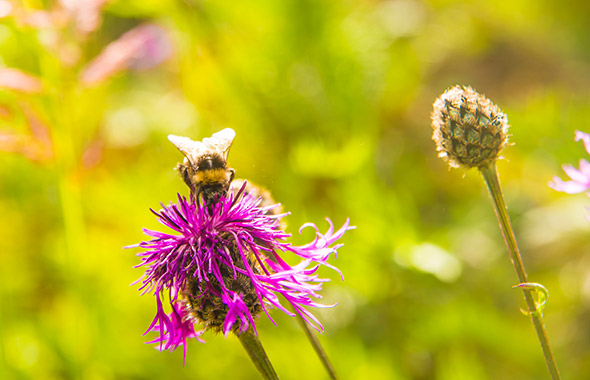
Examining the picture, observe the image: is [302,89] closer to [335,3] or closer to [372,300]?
[335,3]

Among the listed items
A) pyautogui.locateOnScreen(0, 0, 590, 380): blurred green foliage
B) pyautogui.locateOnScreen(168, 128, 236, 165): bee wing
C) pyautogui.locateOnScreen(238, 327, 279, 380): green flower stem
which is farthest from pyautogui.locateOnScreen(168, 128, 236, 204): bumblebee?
pyautogui.locateOnScreen(0, 0, 590, 380): blurred green foliage

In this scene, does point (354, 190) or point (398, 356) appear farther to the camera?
point (354, 190)

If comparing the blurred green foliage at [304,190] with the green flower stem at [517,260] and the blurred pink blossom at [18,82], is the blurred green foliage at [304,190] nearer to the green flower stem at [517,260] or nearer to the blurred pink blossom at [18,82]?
the blurred pink blossom at [18,82]

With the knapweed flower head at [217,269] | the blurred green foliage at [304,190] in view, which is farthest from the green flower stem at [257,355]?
the blurred green foliage at [304,190]

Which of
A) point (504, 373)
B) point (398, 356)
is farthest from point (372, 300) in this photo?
point (504, 373)

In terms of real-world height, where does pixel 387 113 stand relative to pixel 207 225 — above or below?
above
